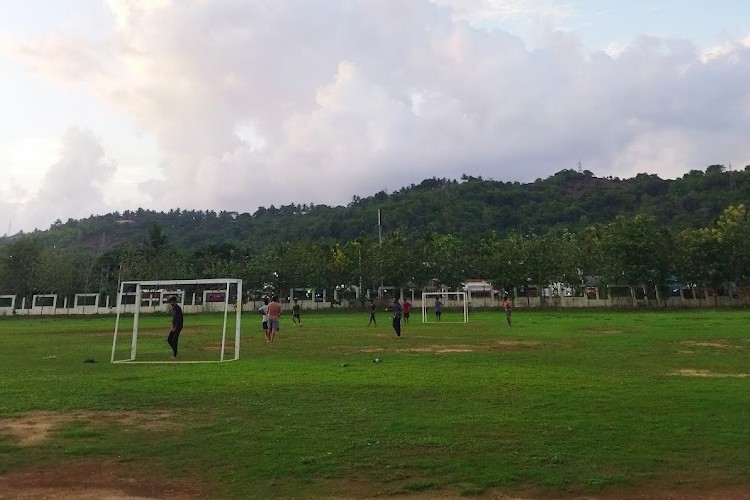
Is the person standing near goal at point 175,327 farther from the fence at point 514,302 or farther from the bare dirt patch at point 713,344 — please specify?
the fence at point 514,302

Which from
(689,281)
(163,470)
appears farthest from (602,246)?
(163,470)

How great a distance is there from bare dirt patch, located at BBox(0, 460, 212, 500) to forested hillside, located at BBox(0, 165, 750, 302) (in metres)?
65.0

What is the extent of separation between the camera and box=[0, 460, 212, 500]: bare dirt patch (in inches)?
270

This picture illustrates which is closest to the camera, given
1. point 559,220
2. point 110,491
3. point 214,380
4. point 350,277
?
point 110,491

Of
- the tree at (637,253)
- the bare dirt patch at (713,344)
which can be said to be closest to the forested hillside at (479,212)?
the tree at (637,253)

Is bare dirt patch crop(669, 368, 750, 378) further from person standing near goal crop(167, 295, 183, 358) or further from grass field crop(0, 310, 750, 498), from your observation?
person standing near goal crop(167, 295, 183, 358)

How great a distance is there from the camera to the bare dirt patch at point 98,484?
6855 mm

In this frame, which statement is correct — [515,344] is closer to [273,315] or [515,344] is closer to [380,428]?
[273,315]

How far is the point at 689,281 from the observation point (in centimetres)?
6806

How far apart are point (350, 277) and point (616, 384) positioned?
207 feet

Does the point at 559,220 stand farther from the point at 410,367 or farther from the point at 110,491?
the point at 110,491

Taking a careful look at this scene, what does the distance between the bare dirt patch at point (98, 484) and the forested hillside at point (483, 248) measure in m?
65.0

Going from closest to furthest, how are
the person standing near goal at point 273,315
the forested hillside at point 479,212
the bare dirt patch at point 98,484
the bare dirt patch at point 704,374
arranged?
the bare dirt patch at point 98,484
the bare dirt patch at point 704,374
the person standing near goal at point 273,315
the forested hillside at point 479,212

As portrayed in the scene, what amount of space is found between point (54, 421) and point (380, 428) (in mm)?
5359
